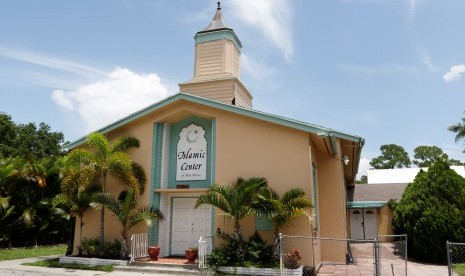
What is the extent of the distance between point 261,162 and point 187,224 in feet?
13.1

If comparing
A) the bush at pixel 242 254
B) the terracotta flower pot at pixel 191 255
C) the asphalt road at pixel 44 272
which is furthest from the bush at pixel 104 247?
the bush at pixel 242 254

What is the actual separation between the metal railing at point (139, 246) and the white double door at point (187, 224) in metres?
1.16

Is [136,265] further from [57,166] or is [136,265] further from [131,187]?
[57,166]

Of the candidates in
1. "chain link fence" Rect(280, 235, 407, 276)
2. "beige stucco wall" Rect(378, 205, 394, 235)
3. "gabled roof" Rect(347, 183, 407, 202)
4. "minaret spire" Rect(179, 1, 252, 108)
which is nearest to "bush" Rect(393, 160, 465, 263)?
"chain link fence" Rect(280, 235, 407, 276)

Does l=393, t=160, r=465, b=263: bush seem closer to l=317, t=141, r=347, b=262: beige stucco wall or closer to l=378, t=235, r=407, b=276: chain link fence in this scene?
l=378, t=235, r=407, b=276: chain link fence

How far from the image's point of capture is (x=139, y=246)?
14.0 meters

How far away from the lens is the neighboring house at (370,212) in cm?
2519

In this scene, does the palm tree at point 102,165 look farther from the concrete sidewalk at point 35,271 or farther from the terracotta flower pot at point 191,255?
the terracotta flower pot at point 191,255

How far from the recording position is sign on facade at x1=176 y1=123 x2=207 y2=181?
14.9 metres

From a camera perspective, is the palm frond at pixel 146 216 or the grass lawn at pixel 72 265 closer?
the grass lawn at pixel 72 265

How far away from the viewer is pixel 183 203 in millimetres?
15195

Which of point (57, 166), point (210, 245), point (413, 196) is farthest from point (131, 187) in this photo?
point (413, 196)

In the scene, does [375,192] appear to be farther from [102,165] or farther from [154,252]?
[102,165]

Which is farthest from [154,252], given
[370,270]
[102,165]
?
[370,270]
